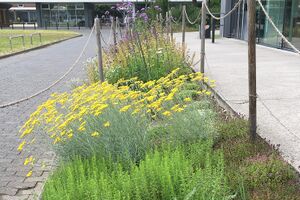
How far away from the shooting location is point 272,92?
6.14 m

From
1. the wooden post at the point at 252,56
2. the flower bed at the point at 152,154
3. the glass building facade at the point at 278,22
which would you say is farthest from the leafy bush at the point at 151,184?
the glass building facade at the point at 278,22

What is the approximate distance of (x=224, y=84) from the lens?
6938 mm

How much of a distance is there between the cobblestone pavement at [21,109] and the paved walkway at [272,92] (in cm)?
251

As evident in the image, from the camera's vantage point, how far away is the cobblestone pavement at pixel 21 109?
3.82m

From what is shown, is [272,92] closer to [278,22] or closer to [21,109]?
[21,109]

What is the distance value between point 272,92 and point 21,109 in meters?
4.64

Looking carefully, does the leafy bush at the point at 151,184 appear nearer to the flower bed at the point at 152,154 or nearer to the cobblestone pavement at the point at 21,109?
the flower bed at the point at 152,154

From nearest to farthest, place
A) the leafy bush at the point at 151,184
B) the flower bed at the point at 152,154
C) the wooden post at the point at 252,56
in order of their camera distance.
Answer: the leafy bush at the point at 151,184 → the flower bed at the point at 152,154 → the wooden post at the point at 252,56

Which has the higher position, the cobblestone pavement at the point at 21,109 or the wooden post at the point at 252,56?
the wooden post at the point at 252,56

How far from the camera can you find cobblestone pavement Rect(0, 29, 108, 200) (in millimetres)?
3820

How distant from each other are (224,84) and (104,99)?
3.89 metres

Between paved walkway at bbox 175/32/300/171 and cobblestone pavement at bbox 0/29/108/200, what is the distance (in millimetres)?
2505

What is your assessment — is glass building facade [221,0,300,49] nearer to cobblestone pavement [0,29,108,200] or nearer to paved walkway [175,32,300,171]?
paved walkway [175,32,300,171]

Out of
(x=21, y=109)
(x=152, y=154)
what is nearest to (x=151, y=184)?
(x=152, y=154)
